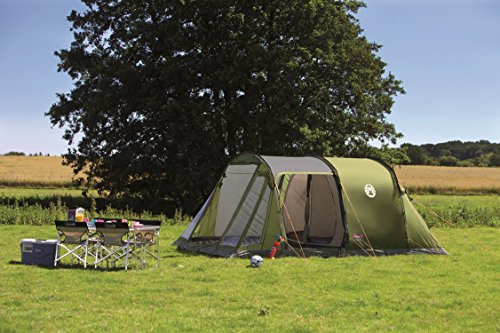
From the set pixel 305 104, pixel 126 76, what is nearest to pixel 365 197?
pixel 305 104

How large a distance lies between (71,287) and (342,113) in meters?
15.0

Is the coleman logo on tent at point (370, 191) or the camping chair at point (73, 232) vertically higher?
the coleman logo on tent at point (370, 191)

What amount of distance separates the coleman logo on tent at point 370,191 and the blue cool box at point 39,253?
566cm

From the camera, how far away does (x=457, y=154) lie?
76750 mm

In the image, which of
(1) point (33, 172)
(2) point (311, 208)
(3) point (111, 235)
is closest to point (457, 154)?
(1) point (33, 172)

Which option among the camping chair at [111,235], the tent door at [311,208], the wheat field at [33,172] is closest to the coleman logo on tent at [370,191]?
the tent door at [311,208]

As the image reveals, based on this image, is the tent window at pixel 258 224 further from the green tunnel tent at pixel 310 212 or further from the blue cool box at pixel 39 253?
the blue cool box at pixel 39 253

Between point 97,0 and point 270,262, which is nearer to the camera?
point 270,262

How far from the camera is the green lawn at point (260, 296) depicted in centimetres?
606

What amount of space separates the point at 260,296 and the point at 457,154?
74.2 m

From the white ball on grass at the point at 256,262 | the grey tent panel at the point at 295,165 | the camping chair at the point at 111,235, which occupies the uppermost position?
the grey tent panel at the point at 295,165

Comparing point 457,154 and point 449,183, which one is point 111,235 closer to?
point 449,183

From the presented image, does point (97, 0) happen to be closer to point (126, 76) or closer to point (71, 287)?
point (126, 76)

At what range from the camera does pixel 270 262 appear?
33.0ft
